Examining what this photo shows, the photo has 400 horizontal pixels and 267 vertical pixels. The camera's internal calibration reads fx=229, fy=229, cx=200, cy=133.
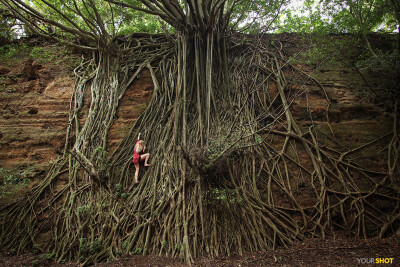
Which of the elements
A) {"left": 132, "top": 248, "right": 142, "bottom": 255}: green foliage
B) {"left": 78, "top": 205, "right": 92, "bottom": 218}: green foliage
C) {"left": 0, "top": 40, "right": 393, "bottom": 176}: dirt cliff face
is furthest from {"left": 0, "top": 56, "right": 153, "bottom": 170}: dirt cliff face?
{"left": 132, "top": 248, "right": 142, "bottom": 255}: green foliage

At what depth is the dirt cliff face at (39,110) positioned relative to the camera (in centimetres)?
438

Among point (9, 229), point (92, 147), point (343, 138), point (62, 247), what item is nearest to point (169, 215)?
point (62, 247)

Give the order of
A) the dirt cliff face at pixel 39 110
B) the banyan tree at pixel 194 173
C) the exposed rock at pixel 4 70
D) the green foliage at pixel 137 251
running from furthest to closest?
the exposed rock at pixel 4 70
the dirt cliff face at pixel 39 110
the banyan tree at pixel 194 173
the green foliage at pixel 137 251

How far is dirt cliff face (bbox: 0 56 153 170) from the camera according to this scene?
438 centimetres

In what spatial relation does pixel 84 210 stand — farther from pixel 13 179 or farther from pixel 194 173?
pixel 194 173

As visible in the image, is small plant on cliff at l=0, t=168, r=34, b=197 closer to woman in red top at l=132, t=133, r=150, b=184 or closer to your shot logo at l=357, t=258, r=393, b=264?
woman in red top at l=132, t=133, r=150, b=184

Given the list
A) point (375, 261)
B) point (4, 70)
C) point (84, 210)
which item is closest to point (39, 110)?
point (4, 70)

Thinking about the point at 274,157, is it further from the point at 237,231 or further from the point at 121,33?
the point at 121,33

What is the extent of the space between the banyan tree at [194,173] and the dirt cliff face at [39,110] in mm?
223

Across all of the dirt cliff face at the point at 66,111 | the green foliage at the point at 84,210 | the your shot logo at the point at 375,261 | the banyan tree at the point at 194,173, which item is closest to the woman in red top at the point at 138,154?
the banyan tree at the point at 194,173

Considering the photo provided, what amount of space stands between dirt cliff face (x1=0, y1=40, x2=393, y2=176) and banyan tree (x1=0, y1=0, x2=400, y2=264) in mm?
206

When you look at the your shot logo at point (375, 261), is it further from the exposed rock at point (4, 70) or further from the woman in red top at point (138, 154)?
the exposed rock at point (4, 70)

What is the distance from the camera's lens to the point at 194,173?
3518 millimetres

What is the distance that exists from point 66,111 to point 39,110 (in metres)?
0.59
